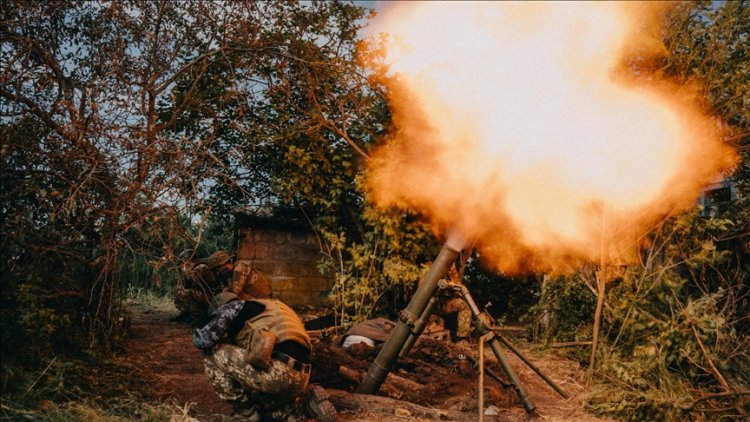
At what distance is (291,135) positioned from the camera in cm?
924

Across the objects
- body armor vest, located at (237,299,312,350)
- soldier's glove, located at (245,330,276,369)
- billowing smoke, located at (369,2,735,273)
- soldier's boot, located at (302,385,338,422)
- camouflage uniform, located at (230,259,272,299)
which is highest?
billowing smoke, located at (369,2,735,273)

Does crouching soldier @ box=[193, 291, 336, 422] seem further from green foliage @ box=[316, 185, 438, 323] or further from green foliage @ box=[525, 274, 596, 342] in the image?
green foliage @ box=[525, 274, 596, 342]

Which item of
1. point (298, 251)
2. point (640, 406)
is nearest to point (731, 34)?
point (640, 406)

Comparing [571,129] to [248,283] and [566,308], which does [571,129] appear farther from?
[248,283]

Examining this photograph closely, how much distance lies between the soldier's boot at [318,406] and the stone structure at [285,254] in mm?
5999

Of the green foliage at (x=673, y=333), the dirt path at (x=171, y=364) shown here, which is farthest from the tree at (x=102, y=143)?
the green foliage at (x=673, y=333)

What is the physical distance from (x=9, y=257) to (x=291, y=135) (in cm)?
461

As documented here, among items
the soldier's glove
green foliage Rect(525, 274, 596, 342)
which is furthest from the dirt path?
green foliage Rect(525, 274, 596, 342)

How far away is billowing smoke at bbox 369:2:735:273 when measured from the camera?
6.18 metres

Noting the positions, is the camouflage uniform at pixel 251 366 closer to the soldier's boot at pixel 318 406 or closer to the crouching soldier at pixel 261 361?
the crouching soldier at pixel 261 361

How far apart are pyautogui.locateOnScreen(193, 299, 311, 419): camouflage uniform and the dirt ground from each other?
1.15 feet

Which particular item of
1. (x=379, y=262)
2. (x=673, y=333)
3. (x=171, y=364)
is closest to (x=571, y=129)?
(x=673, y=333)

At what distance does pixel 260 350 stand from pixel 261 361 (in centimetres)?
10

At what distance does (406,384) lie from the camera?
6.38 metres
